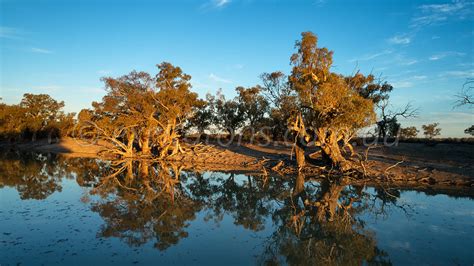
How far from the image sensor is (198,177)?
21406 mm

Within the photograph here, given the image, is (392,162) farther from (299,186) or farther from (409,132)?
(409,132)

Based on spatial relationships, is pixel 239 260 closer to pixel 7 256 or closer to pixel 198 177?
pixel 7 256

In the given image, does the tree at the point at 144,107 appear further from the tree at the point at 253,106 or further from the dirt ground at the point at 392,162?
the tree at the point at 253,106

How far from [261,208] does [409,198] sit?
26.7ft

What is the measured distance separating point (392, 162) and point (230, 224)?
17763 mm

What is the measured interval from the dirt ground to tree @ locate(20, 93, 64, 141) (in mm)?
41357

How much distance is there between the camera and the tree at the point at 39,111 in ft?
189

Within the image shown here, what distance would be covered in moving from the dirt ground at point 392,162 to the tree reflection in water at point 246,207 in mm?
4032

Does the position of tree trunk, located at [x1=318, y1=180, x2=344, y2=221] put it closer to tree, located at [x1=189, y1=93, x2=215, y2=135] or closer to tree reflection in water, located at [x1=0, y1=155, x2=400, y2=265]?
tree reflection in water, located at [x1=0, y1=155, x2=400, y2=265]

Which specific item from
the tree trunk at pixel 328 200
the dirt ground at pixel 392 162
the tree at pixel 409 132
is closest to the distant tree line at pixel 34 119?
the dirt ground at pixel 392 162

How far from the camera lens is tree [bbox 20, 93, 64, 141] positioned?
5759 cm

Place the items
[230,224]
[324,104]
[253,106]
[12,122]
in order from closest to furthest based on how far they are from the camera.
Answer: [230,224] < [324,104] < [253,106] < [12,122]

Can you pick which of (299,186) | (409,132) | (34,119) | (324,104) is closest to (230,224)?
(299,186)

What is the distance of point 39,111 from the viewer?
60469 mm
